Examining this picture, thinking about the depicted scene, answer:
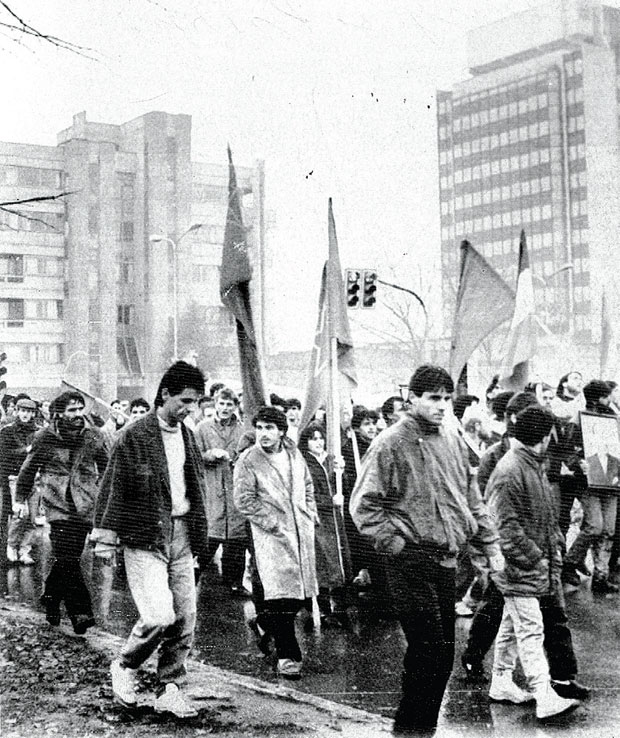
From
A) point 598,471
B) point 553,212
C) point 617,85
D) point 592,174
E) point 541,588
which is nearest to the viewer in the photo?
point 541,588

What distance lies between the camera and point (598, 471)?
10.2m

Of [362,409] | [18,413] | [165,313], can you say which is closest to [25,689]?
[362,409]

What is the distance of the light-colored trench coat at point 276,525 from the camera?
23.7 feet

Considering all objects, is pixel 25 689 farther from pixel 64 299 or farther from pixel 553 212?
pixel 553 212

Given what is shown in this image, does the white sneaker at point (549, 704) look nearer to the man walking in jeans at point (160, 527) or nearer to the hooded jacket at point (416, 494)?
the hooded jacket at point (416, 494)

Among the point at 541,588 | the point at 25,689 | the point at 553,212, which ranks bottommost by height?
the point at 25,689

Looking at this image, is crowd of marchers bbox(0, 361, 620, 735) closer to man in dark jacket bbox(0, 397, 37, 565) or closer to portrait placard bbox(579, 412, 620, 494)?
portrait placard bbox(579, 412, 620, 494)

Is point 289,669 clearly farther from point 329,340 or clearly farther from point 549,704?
point 329,340

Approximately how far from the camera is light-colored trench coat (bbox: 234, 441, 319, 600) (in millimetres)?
7223

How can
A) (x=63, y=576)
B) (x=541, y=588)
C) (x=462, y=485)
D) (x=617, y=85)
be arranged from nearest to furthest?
(x=462, y=485)
(x=541, y=588)
(x=63, y=576)
(x=617, y=85)

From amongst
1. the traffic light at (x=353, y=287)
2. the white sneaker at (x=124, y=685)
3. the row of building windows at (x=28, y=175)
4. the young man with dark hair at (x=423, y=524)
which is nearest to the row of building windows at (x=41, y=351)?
the traffic light at (x=353, y=287)

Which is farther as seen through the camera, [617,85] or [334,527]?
[617,85]

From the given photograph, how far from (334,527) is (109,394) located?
19.9 m

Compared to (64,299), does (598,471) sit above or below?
below
